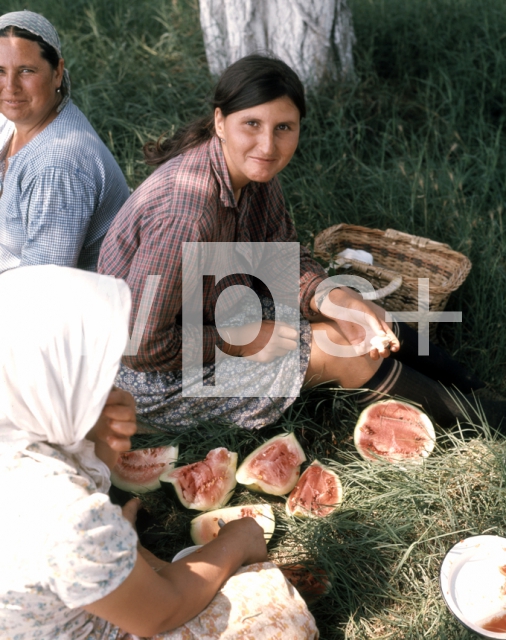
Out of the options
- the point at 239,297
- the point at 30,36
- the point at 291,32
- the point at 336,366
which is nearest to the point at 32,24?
the point at 30,36

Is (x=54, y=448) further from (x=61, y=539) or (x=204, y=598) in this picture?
(x=204, y=598)

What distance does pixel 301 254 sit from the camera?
3.27m

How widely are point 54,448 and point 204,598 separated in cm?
65

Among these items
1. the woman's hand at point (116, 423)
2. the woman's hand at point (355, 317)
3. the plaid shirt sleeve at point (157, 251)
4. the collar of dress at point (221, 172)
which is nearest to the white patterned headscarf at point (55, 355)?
the woman's hand at point (116, 423)

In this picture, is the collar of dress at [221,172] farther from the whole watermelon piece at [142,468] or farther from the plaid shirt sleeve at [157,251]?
the whole watermelon piece at [142,468]

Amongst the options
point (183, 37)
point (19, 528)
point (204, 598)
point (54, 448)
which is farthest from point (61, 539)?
point (183, 37)

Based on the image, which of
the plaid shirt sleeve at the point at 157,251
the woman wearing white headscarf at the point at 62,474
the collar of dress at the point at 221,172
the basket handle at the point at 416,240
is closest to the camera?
the woman wearing white headscarf at the point at 62,474

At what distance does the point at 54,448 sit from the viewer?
1.76 meters

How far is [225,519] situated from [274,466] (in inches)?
12.3

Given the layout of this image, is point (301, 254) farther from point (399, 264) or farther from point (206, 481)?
point (206, 481)

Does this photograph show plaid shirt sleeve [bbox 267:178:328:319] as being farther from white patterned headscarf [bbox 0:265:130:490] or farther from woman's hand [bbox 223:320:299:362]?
white patterned headscarf [bbox 0:265:130:490]

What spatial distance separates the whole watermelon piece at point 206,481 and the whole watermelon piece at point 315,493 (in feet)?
0.94

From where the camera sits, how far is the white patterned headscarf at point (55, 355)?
1.60 metres

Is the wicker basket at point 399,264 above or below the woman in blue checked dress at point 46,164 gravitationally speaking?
below
